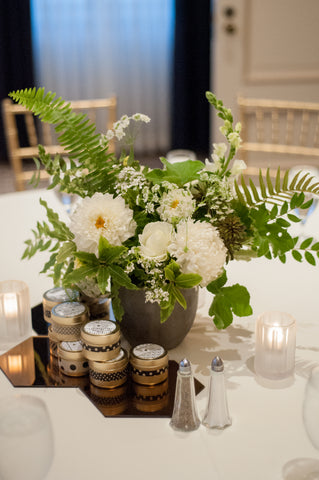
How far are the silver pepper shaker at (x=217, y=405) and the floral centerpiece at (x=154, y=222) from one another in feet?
0.45

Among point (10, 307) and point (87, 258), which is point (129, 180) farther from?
point (10, 307)

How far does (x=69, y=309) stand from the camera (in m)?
1.14

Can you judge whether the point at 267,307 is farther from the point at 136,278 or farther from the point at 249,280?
the point at 136,278

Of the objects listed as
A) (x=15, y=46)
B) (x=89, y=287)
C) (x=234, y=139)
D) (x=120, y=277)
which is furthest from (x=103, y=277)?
(x=15, y=46)

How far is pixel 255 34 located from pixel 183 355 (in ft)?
10.8

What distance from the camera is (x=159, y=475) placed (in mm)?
872

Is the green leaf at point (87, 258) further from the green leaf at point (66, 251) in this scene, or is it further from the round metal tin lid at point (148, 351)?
the round metal tin lid at point (148, 351)

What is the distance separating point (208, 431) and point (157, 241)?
0.31 m

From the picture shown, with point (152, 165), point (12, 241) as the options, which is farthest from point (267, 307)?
point (152, 165)

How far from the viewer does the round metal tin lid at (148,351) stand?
1.05 m

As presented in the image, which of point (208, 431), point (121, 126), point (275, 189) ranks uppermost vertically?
point (121, 126)

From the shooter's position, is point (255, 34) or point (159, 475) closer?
point (159, 475)

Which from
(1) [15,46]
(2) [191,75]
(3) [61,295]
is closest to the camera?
(3) [61,295]

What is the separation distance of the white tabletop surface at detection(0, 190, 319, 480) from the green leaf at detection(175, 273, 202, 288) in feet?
0.67
